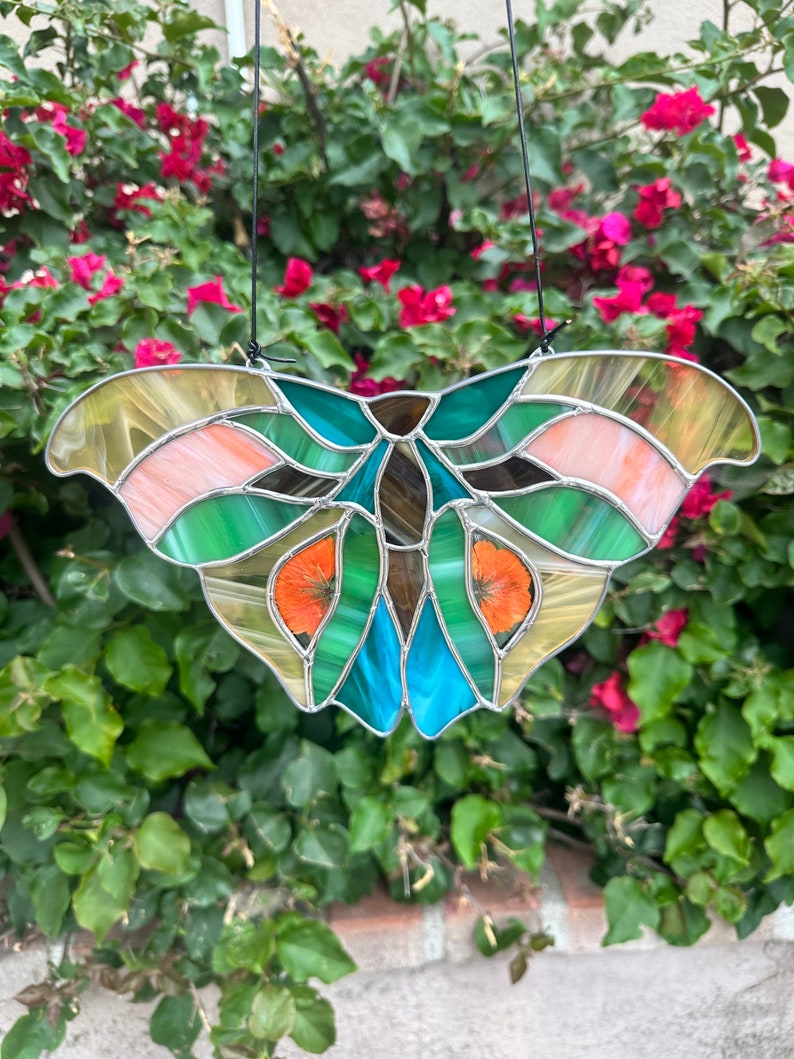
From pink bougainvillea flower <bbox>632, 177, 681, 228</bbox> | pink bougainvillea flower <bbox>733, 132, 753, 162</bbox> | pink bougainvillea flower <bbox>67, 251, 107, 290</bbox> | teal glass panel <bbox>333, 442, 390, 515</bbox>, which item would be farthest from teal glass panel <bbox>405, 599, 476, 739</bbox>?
pink bougainvillea flower <bbox>733, 132, 753, 162</bbox>

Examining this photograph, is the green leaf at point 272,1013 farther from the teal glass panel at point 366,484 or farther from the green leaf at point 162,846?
the teal glass panel at point 366,484

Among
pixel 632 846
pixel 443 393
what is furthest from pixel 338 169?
pixel 632 846

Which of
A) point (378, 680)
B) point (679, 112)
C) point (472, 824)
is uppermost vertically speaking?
point (679, 112)

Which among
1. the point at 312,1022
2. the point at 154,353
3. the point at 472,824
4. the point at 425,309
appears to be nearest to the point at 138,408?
the point at 154,353

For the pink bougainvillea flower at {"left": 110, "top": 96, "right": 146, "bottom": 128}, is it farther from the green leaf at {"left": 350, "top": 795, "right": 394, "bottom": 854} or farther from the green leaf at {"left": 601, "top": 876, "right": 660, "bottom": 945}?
the green leaf at {"left": 601, "top": 876, "right": 660, "bottom": 945}

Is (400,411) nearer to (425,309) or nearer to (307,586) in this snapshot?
(307,586)
